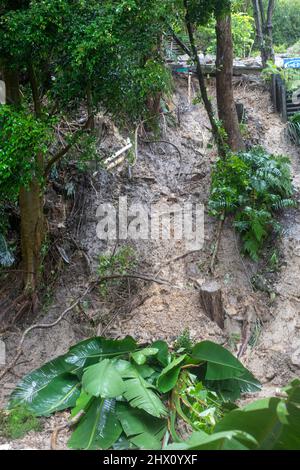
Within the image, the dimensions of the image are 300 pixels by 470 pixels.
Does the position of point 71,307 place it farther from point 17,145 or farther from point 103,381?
point 17,145

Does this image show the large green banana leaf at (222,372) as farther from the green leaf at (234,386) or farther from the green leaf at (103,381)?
the green leaf at (103,381)

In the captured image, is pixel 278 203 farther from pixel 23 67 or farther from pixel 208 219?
pixel 23 67

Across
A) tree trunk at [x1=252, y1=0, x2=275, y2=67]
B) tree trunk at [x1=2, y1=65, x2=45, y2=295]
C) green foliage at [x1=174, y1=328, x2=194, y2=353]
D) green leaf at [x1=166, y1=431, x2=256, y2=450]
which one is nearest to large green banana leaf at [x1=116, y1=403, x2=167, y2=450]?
green foliage at [x1=174, y1=328, x2=194, y2=353]

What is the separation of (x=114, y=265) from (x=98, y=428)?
10.9 ft

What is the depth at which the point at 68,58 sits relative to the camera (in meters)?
5.83

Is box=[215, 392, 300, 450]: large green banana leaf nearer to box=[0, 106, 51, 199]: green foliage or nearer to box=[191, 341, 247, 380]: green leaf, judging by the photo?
box=[191, 341, 247, 380]: green leaf

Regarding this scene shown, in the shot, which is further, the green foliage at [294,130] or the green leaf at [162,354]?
the green foliage at [294,130]

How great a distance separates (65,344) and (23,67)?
3.71 metres

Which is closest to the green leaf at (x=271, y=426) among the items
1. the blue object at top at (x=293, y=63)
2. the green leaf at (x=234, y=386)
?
the green leaf at (x=234, y=386)

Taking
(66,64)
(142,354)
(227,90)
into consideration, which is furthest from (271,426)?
(227,90)

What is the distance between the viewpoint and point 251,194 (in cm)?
901

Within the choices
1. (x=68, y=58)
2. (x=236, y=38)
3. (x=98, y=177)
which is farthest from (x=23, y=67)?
(x=236, y=38)

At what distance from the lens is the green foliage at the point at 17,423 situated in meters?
5.57

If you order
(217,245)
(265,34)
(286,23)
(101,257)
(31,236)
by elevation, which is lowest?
(101,257)
